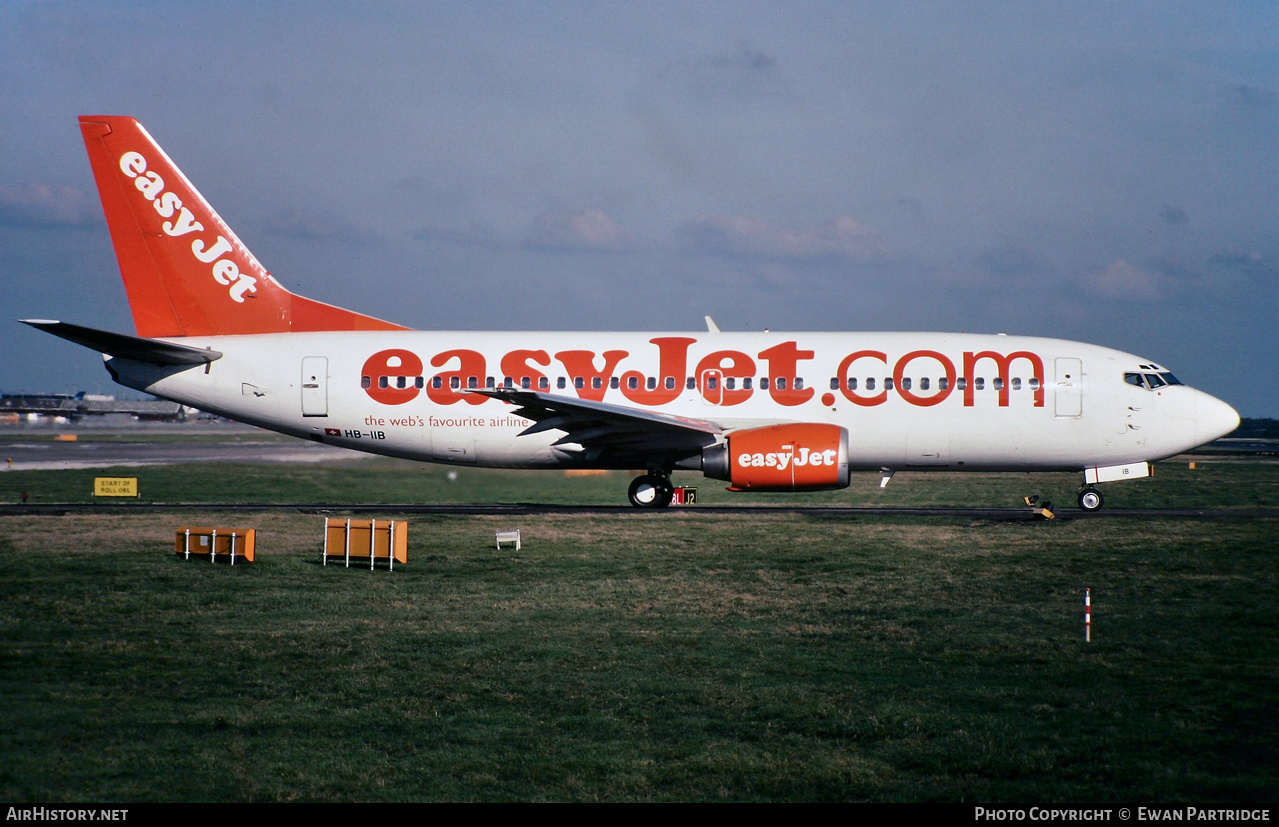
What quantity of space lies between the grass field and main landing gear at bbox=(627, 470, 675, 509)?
249 inches

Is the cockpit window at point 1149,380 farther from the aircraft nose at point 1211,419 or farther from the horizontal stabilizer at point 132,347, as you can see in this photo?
the horizontal stabilizer at point 132,347

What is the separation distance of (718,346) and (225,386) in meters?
12.5

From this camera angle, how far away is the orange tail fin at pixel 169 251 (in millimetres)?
26250

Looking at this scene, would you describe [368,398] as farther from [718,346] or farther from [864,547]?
[864,547]

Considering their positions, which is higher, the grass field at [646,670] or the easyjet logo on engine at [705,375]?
the easyjet logo on engine at [705,375]

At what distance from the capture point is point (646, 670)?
10.7 m

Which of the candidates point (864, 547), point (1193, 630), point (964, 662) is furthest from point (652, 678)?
point (864, 547)

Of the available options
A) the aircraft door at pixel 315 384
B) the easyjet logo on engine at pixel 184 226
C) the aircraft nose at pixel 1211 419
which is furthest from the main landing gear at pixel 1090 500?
the easyjet logo on engine at pixel 184 226

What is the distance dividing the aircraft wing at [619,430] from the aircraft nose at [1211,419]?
1176 centimetres

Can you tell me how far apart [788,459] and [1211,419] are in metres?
10.8

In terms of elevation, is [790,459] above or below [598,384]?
below

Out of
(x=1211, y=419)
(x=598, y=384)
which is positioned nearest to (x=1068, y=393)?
(x=1211, y=419)

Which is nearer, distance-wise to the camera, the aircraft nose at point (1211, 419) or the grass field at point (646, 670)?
the grass field at point (646, 670)

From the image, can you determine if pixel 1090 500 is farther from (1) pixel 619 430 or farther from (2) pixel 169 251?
(2) pixel 169 251
